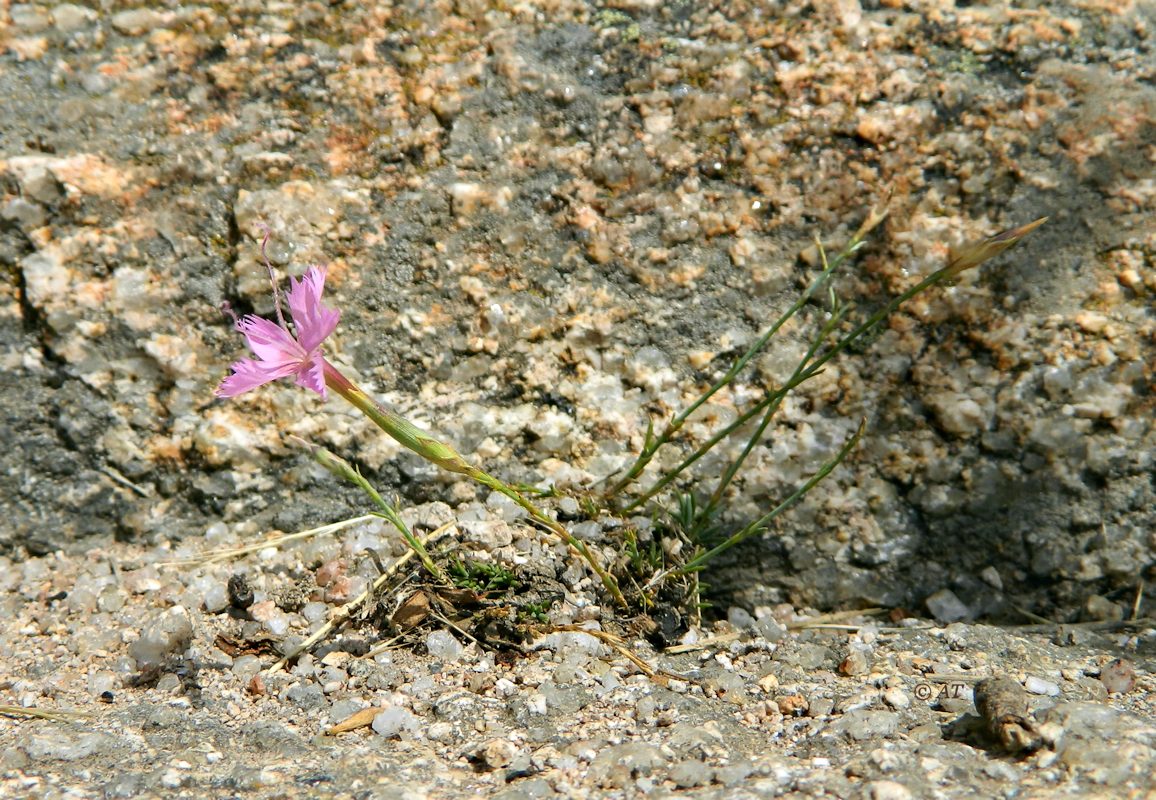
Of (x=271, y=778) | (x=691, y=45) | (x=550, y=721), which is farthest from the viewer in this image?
(x=691, y=45)

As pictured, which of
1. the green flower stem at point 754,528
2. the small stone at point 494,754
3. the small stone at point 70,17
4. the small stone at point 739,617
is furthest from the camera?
the small stone at point 70,17

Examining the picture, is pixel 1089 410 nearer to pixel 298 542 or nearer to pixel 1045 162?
pixel 1045 162

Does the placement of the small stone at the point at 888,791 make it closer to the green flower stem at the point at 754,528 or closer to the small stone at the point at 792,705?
the small stone at the point at 792,705

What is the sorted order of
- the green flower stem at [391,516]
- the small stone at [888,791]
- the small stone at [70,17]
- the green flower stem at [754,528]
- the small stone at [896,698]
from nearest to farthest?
1. the small stone at [888,791]
2. the small stone at [896,698]
3. the green flower stem at [391,516]
4. the green flower stem at [754,528]
5. the small stone at [70,17]

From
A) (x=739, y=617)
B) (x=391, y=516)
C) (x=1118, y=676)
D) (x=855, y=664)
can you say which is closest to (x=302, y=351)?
(x=391, y=516)

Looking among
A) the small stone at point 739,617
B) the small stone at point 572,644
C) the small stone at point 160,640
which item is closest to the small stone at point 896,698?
the small stone at point 739,617

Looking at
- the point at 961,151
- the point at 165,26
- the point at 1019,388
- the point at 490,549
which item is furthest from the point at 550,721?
the point at 165,26
